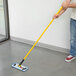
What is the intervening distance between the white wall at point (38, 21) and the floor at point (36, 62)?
25 cm

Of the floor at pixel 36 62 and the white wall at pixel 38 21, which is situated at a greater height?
the white wall at pixel 38 21

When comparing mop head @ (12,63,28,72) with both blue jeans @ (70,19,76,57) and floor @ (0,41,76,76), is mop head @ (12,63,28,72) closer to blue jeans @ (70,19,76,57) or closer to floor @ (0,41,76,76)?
floor @ (0,41,76,76)

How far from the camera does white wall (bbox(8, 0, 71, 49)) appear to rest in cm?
235

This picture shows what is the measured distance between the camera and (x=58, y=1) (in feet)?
7.43

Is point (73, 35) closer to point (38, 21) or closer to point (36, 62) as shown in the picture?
point (36, 62)

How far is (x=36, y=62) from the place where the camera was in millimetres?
2049

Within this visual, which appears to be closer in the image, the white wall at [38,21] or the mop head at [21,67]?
the mop head at [21,67]

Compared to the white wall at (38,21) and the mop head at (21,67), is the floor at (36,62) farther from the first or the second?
the white wall at (38,21)

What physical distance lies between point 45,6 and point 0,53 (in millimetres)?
1191

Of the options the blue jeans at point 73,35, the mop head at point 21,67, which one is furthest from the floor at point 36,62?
the blue jeans at point 73,35

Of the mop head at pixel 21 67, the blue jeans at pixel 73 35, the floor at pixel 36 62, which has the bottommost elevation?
the floor at pixel 36 62

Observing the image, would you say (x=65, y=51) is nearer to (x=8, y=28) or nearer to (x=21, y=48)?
(x=21, y=48)

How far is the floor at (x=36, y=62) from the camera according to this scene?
1772 mm

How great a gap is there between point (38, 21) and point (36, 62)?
0.90m
